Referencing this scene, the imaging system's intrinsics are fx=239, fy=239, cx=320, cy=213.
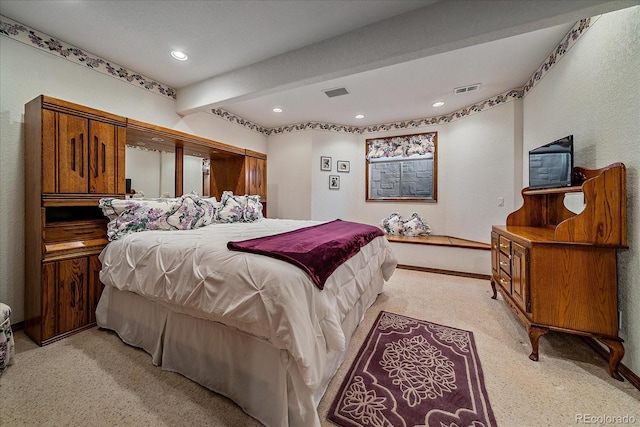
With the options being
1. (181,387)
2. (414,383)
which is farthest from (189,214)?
(414,383)

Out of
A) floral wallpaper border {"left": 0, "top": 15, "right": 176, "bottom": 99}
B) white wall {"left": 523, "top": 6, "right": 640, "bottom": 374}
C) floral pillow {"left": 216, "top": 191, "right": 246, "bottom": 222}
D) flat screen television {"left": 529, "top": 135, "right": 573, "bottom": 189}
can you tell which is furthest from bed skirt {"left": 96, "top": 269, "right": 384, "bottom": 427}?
floral wallpaper border {"left": 0, "top": 15, "right": 176, "bottom": 99}

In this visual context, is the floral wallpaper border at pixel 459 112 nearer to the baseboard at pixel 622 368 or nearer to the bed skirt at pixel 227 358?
the baseboard at pixel 622 368

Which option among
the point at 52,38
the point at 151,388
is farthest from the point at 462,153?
the point at 52,38

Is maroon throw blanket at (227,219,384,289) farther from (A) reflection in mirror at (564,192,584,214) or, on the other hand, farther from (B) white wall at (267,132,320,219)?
(B) white wall at (267,132,320,219)

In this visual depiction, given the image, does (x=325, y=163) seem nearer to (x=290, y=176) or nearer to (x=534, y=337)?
(x=290, y=176)

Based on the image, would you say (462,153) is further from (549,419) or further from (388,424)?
(388,424)

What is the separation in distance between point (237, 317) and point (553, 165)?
9.07ft

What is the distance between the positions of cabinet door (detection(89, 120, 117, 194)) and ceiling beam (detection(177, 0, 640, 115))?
1168mm

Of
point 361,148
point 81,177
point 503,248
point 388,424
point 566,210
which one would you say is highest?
point 361,148

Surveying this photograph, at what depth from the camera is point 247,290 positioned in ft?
3.91

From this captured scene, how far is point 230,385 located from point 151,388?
20.7 inches

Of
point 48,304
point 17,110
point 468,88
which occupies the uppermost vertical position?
point 468,88

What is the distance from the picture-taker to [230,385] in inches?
53.0

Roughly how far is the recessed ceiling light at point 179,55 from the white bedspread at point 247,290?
1.81 metres
